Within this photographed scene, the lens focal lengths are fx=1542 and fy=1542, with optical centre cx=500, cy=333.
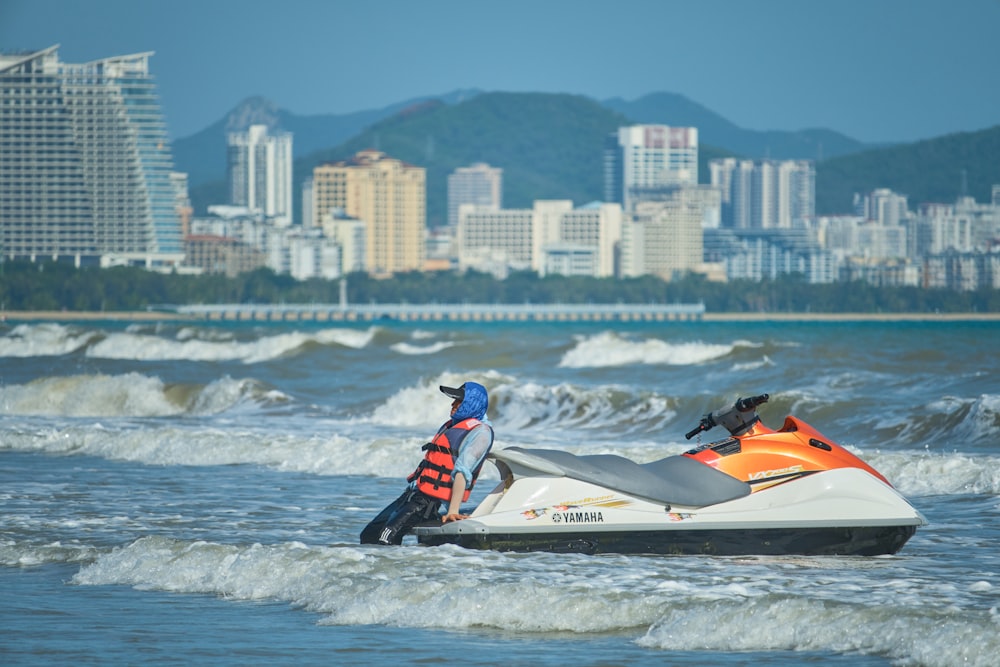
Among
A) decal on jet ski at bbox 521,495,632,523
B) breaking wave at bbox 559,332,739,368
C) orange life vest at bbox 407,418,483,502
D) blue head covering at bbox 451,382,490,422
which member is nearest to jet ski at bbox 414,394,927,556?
decal on jet ski at bbox 521,495,632,523

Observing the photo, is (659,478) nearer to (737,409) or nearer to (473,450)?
(737,409)

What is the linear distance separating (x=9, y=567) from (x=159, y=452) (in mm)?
8737

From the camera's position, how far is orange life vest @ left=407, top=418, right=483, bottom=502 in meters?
10.8

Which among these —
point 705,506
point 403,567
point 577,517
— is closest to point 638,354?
point 705,506

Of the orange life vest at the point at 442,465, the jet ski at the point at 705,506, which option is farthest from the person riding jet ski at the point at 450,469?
the jet ski at the point at 705,506

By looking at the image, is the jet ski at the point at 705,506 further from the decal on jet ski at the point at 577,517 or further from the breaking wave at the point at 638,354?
the breaking wave at the point at 638,354

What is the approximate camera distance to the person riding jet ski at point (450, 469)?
10797 millimetres

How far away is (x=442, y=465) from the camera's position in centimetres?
1084

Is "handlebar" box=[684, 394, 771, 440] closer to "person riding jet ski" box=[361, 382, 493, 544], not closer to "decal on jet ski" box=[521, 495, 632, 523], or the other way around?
"decal on jet ski" box=[521, 495, 632, 523]

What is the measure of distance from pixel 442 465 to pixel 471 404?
49 centimetres

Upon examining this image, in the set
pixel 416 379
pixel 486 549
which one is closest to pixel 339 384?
pixel 416 379

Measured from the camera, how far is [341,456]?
1866cm

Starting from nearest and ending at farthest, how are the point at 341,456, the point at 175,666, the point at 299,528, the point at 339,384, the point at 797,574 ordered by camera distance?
the point at 175,666, the point at 797,574, the point at 299,528, the point at 341,456, the point at 339,384

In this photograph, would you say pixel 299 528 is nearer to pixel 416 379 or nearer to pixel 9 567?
pixel 9 567
